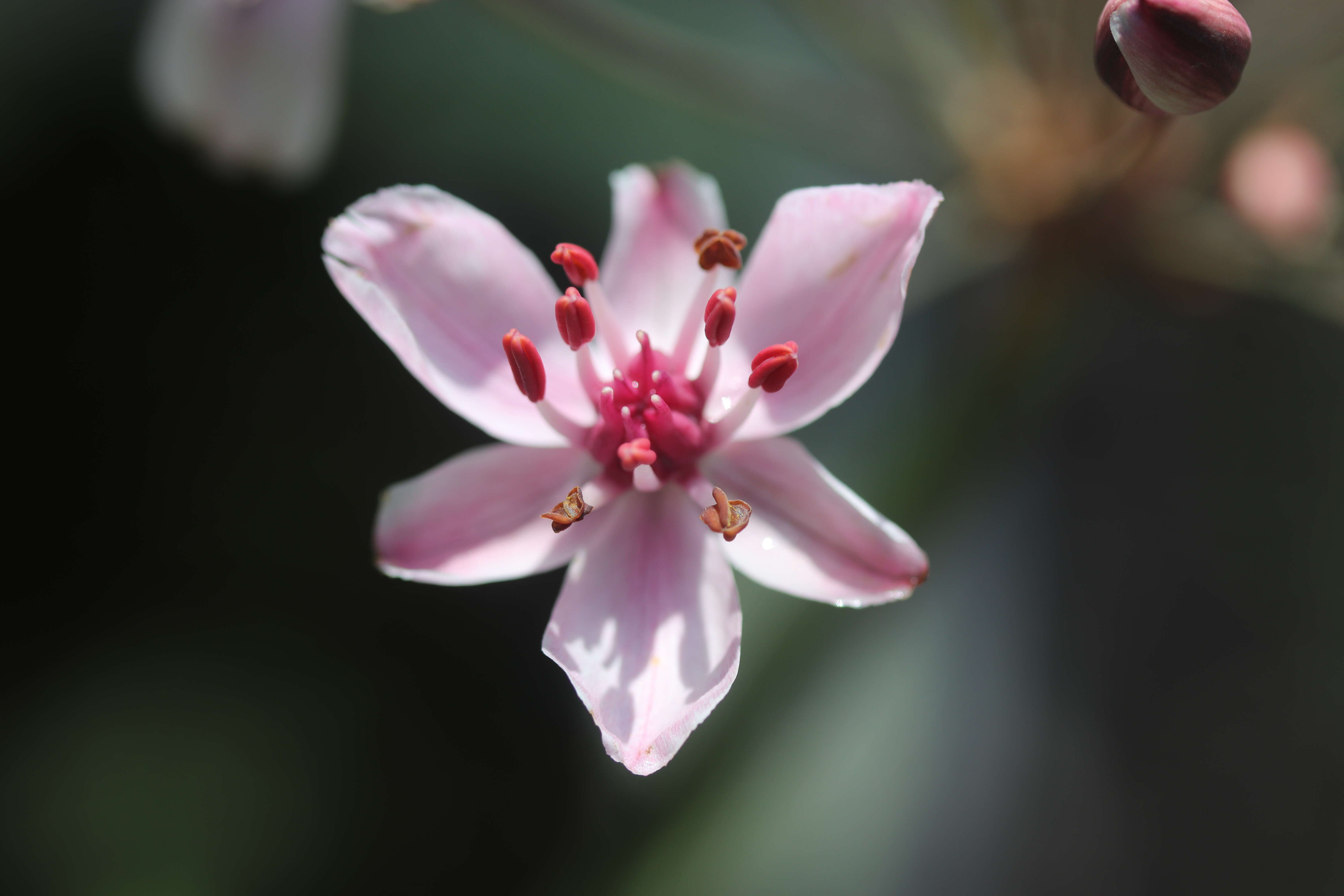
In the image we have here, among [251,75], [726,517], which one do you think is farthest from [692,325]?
[251,75]

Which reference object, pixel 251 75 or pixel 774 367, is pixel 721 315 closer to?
pixel 774 367

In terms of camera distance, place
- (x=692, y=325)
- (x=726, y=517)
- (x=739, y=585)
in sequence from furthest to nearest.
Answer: (x=739, y=585) < (x=692, y=325) < (x=726, y=517)

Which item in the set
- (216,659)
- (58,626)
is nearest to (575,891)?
(216,659)

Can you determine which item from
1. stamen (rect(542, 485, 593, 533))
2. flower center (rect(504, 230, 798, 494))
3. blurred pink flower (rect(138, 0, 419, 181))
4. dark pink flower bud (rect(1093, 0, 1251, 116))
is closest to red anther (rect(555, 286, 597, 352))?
flower center (rect(504, 230, 798, 494))

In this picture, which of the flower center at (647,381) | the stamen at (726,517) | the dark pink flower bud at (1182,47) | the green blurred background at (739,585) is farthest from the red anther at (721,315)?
the green blurred background at (739,585)

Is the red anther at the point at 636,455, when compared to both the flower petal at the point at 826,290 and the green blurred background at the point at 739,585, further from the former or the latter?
the green blurred background at the point at 739,585

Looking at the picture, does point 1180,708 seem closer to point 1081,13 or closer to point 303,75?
point 1081,13
